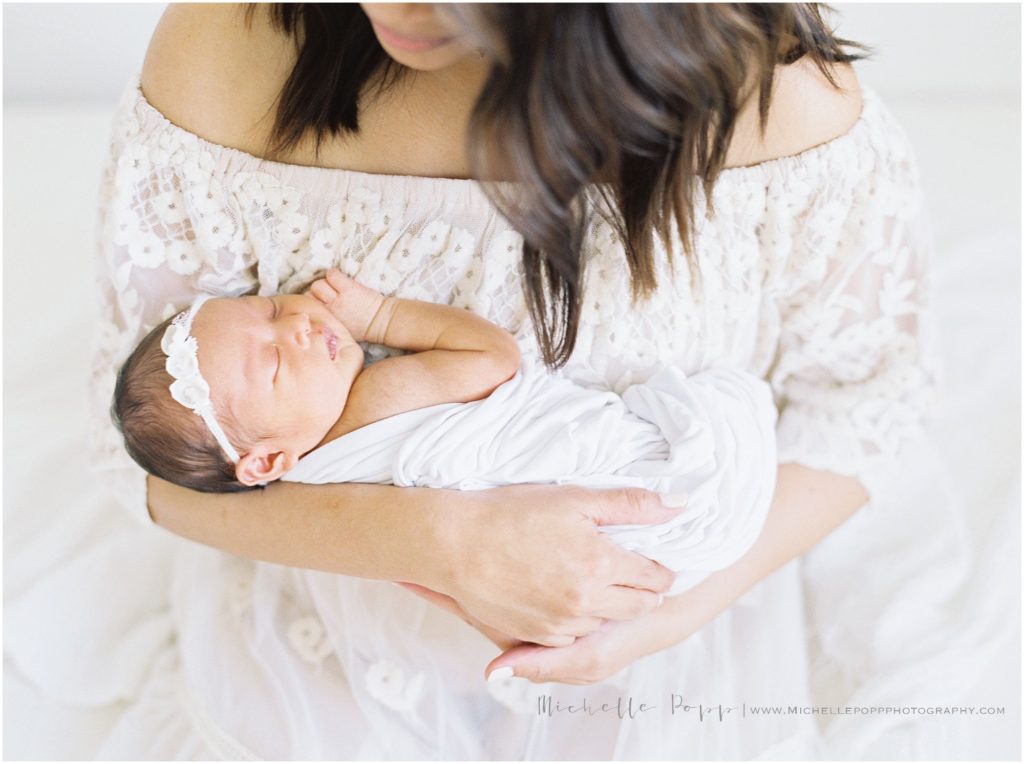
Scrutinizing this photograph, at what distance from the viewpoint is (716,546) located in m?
0.97

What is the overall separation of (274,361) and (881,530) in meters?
0.91

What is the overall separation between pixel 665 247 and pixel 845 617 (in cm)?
65

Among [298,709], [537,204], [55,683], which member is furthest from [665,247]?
[55,683]

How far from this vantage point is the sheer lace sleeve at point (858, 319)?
961 millimetres

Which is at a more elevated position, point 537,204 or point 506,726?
point 537,204

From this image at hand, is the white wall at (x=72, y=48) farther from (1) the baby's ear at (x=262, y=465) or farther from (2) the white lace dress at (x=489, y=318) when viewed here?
(1) the baby's ear at (x=262, y=465)

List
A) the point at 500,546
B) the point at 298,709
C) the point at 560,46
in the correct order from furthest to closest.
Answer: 1. the point at 298,709
2. the point at 500,546
3. the point at 560,46

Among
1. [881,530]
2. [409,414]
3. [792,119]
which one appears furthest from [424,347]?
[881,530]

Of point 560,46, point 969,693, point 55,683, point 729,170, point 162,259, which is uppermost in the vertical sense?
point 560,46

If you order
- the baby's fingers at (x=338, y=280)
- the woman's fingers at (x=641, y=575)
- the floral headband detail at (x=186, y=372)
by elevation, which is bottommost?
the woman's fingers at (x=641, y=575)

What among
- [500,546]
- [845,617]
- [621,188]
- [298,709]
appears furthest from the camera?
[845,617]

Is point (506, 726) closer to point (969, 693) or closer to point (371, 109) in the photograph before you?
point (969, 693)

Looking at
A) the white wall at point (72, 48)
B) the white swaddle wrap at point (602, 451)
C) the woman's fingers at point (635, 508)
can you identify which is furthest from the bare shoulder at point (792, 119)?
the white wall at point (72, 48)

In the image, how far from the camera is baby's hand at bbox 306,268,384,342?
929mm
